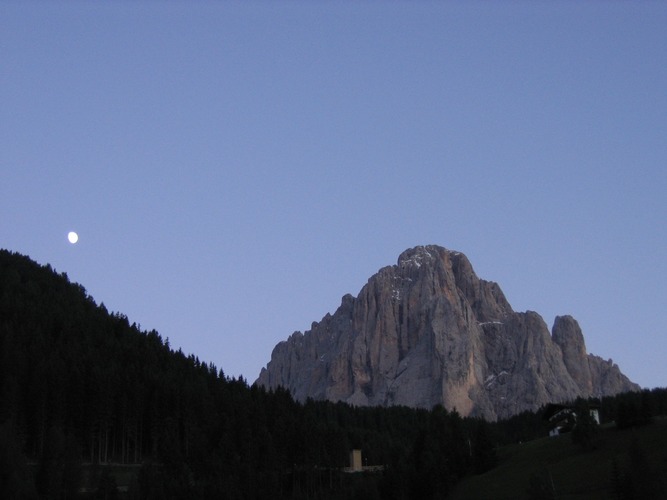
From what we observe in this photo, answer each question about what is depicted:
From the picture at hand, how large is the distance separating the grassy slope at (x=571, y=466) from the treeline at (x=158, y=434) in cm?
429

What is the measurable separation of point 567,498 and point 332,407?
106 meters

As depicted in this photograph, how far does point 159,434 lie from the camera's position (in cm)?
10619

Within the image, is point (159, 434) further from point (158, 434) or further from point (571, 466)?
point (571, 466)

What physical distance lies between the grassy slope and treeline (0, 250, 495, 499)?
14.1 feet

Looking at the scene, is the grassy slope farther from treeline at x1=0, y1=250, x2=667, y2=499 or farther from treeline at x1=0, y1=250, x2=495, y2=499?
treeline at x1=0, y1=250, x2=495, y2=499

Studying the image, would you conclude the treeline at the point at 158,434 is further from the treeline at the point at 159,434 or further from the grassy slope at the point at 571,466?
the grassy slope at the point at 571,466

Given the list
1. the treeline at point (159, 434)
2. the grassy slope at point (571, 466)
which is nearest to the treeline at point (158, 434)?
the treeline at point (159, 434)

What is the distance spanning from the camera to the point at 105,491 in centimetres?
8194

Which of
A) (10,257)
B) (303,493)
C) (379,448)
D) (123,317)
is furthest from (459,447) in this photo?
(10,257)

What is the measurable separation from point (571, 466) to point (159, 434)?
4714 centimetres

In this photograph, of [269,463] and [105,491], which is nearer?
[105,491]

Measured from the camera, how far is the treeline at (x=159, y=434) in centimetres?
8756

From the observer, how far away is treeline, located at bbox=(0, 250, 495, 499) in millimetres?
87688

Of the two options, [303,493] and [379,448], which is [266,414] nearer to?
[303,493]
